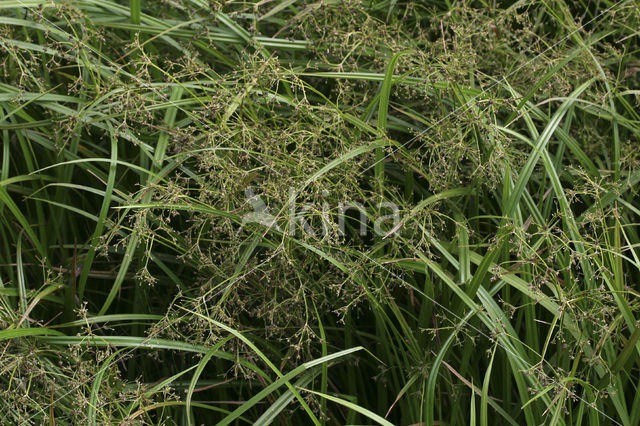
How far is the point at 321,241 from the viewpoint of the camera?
54.2 inches

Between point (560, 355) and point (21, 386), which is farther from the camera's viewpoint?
point (560, 355)

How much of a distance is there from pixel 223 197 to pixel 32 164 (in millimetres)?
637

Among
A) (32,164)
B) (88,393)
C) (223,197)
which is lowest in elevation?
(88,393)

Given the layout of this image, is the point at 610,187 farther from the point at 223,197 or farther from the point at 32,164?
the point at 32,164

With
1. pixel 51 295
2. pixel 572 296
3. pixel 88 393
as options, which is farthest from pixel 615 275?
pixel 51 295

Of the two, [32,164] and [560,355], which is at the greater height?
[32,164]

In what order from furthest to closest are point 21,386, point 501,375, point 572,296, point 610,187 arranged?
point 610,187, point 501,375, point 572,296, point 21,386

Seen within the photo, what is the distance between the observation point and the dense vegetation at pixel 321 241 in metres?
1.44

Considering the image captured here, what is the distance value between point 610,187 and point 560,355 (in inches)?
18.1

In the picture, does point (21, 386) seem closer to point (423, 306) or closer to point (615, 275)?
point (423, 306)

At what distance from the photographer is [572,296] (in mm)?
1479

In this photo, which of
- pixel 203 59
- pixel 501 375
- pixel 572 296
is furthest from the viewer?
pixel 203 59

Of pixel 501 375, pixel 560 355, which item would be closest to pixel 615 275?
pixel 560 355

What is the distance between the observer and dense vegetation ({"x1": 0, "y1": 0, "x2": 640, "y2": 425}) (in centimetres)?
144
